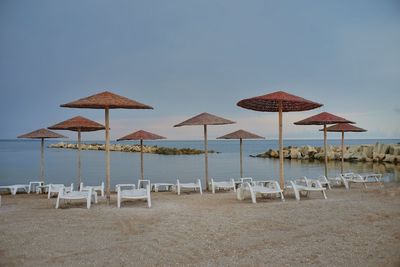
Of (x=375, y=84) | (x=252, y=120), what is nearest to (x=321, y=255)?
A: (x=375, y=84)

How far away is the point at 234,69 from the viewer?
16391mm

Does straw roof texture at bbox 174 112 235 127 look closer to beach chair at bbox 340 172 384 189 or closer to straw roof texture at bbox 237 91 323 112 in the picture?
straw roof texture at bbox 237 91 323 112

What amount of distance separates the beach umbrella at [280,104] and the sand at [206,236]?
6.82 ft

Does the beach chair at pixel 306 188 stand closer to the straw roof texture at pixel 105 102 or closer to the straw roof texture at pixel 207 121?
the straw roof texture at pixel 207 121

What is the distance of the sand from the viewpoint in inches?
135

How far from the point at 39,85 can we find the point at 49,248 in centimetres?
1645

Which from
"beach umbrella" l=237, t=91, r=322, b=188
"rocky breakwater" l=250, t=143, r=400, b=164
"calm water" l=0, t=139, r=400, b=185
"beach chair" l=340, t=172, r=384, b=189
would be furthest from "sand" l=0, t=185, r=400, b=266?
"rocky breakwater" l=250, t=143, r=400, b=164

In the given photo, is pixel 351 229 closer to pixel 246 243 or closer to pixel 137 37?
pixel 246 243

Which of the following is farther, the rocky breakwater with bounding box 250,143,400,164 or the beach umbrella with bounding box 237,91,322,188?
the rocky breakwater with bounding box 250,143,400,164

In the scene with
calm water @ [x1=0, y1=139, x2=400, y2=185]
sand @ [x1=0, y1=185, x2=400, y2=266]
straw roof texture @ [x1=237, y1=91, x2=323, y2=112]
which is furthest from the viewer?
calm water @ [x1=0, y1=139, x2=400, y2=185]

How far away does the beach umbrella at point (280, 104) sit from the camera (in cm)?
733

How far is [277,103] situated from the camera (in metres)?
8.18

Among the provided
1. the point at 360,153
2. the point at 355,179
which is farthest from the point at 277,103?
the point at 360,153

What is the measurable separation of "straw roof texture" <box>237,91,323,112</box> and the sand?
8.34ft
